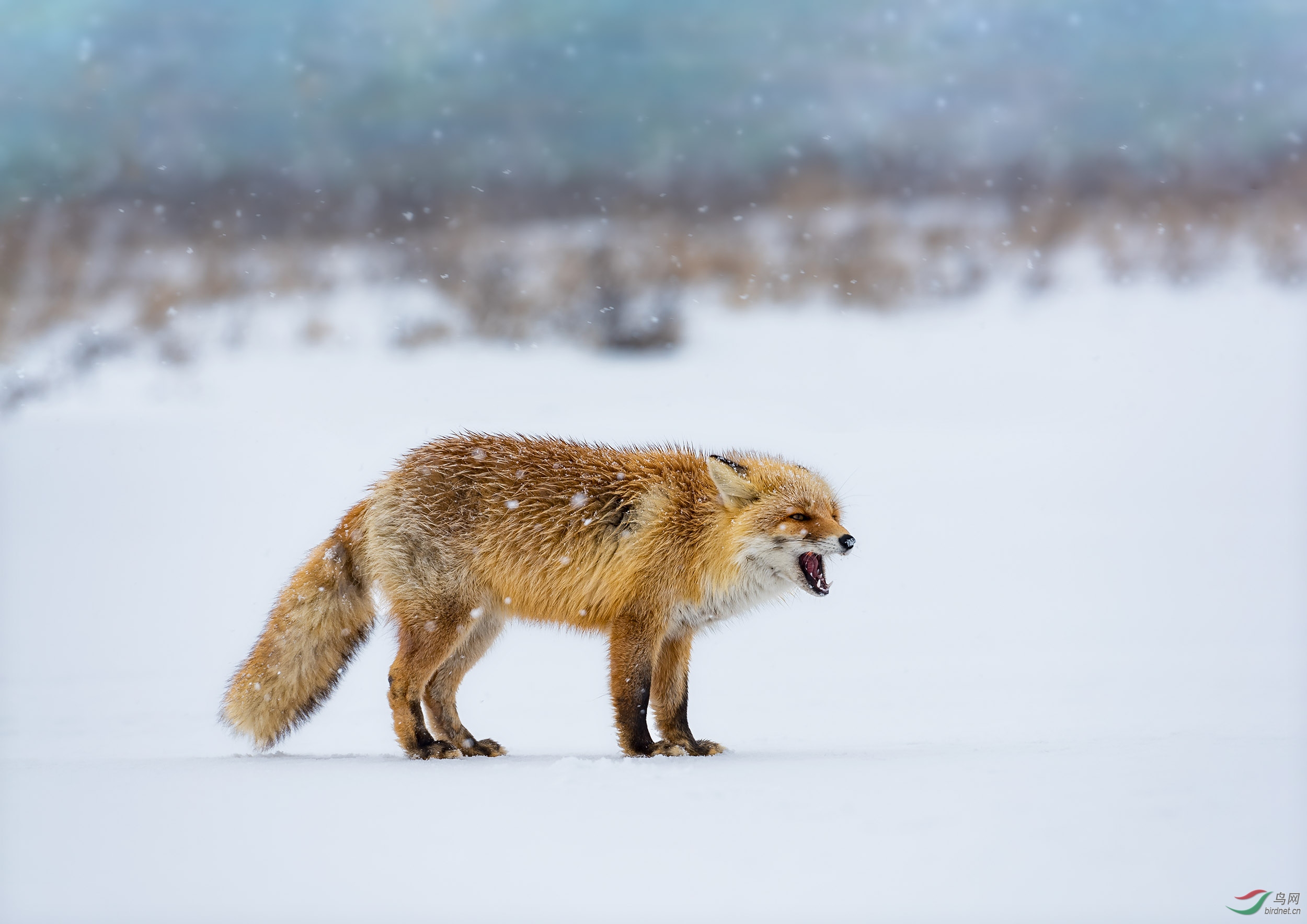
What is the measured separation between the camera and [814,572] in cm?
502

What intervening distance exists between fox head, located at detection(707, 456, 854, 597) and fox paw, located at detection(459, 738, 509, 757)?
4.65 ft

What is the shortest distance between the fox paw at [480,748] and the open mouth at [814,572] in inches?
61.0

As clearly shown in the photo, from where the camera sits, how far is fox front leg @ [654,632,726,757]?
5223 millimetres

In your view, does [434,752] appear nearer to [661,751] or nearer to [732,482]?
[661,751]

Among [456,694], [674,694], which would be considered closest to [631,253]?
[456,694]

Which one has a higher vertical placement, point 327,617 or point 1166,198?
point 1166,198

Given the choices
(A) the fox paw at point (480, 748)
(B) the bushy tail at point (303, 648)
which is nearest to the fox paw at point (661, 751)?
(A) the fox paw at point (480, 748)

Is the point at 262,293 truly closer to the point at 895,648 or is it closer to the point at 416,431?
the point at 416,431

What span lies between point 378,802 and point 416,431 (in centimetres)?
780

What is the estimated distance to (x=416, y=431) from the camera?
11.7 m

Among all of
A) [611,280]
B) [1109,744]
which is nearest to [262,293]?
[611,280]

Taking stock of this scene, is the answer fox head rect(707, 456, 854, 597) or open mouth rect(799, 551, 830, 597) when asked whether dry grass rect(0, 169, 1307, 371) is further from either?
open mouth rect(799, 551, 830, 597)

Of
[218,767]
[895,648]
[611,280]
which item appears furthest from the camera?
[611,280]

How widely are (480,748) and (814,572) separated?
65.6 inches
